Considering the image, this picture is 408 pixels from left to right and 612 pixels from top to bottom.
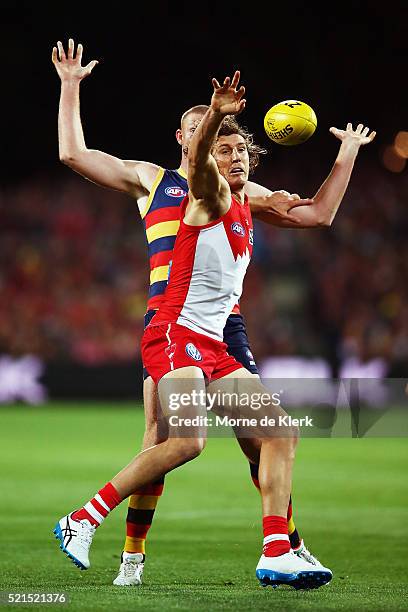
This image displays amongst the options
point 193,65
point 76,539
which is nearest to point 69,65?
point 76,539

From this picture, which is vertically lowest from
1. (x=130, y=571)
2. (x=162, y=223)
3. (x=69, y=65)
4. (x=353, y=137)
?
(x=130, y=571)

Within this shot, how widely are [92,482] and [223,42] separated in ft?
53.0

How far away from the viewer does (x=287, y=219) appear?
654 centimetres

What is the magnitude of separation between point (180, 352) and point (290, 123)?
5.09 ft

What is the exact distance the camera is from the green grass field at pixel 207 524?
17.8ft

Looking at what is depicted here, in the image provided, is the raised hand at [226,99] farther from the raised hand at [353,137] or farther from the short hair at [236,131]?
the raised hand at [353,137]

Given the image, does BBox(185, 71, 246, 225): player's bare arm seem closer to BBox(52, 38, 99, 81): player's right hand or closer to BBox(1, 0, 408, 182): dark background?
BBox(52, 38, 99, 81): player's right hand

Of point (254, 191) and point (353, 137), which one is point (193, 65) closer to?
point (353, 137)

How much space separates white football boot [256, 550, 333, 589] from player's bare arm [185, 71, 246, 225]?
178 cm

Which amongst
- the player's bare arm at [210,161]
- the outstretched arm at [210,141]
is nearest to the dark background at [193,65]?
the player's bare arm at [210,161]

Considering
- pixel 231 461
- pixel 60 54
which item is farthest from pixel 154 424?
pixel 231 461

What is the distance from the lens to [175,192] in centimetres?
634

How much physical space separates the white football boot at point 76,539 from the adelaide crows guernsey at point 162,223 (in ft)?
4.42

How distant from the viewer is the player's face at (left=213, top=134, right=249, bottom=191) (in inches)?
231
